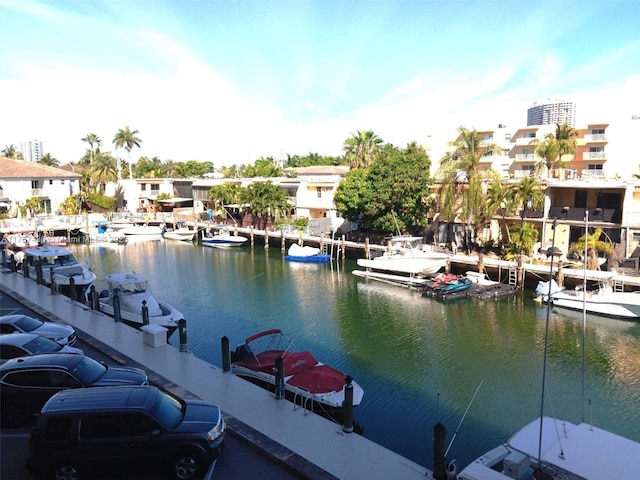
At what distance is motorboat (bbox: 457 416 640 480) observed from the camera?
32.6 ft

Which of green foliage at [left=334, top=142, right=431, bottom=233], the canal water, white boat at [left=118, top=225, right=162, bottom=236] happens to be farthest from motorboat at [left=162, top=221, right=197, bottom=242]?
green foliage at [left=334, top=142, right=431, bottom=233]

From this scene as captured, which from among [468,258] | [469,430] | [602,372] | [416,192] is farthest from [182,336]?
[416,192]

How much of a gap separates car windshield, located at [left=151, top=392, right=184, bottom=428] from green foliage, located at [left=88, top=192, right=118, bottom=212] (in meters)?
71.3

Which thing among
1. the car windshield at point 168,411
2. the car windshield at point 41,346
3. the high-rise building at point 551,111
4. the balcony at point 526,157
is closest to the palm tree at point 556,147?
the balcony at point 526,157

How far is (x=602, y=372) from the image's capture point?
71.9ft

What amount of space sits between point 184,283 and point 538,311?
2634 centimetres

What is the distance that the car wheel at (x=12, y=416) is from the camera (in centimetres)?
1225

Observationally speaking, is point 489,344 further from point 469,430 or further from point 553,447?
point 553,447

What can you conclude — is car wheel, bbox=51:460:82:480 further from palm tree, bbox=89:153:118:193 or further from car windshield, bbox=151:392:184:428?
palm tree, bbox=89:153:118:193

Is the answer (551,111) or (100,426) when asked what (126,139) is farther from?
(551,111)

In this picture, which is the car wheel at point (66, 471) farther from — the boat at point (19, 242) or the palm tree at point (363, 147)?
the palm tree at point (363, 147)

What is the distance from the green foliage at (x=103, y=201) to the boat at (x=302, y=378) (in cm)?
6478

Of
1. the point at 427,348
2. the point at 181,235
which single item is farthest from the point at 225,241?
the point at 427,348

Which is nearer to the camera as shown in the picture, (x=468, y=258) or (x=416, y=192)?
(x=468, y=258)
